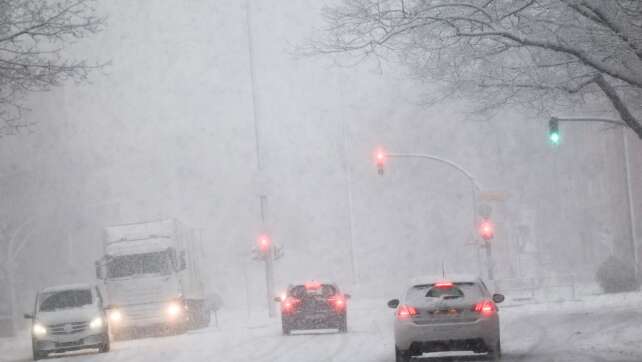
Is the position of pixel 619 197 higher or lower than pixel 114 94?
lower

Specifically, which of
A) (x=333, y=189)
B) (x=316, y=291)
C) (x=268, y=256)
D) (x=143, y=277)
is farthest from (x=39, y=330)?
(x=333, y=189)

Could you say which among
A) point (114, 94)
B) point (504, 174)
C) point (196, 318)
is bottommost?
point (196, 318)

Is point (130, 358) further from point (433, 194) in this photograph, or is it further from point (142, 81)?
point (142, 81)

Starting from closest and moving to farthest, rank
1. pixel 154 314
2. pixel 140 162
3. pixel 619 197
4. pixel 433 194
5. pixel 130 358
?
1. pixel 130 358
2. pixel 154 314
3. pixel 619 197
4. pixel 433 194
5. pixel 140 162

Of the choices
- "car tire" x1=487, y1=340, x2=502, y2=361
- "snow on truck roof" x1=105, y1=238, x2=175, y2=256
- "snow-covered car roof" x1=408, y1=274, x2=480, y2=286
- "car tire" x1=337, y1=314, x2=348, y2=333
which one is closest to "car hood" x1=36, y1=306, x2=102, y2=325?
"snow on truck roof" x1=105, y1=238, x2=175, y2=256

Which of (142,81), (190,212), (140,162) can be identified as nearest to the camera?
(190,212)

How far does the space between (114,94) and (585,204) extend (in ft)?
378

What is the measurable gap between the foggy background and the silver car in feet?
98.6

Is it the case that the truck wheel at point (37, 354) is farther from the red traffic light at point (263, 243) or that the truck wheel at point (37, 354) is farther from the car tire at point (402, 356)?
the red traffic light at point (263, 243)

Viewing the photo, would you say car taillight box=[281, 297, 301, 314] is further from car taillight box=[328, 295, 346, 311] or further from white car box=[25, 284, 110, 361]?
white car box=[25, 284, 110, 361]

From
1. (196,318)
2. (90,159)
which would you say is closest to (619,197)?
(196,318)

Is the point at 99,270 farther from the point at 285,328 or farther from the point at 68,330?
the point at 285,328

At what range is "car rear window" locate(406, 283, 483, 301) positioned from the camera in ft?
60.1

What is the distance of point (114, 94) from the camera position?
595 ft
